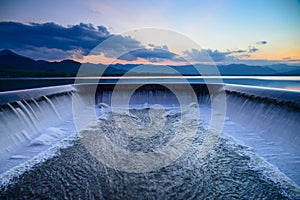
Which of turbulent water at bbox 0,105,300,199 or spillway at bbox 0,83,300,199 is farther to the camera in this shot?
spillway at bbox 0,83,300,199

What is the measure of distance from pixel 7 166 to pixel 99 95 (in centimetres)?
669

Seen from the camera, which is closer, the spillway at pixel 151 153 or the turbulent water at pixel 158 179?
the turbulent water at pixel 158 179

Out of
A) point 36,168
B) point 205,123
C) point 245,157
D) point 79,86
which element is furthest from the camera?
point 79,86

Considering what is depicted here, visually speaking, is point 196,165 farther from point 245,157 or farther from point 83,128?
point 83,128

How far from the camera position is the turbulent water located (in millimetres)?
2102

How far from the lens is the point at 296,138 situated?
3.42 meters

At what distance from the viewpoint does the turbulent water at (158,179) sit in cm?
210

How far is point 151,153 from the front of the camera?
10.5ft

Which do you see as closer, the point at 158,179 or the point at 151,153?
the point at 158,179

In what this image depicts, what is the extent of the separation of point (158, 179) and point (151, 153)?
813 millimetres

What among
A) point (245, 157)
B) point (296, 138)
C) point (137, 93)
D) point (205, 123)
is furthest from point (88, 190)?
point (137, 93)

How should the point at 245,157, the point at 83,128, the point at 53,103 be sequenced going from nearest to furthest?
1. the point at 245,157
2. the point at 83,128
3. the point at 53,103

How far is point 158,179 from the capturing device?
2391 mm

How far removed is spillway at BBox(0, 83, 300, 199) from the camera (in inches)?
87.2
